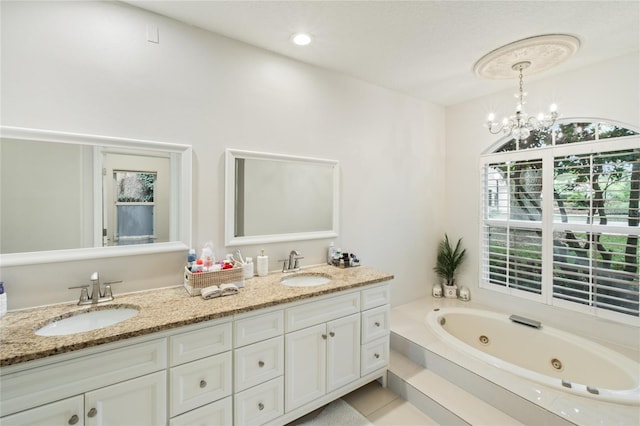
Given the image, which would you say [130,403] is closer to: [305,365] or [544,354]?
[305,365]

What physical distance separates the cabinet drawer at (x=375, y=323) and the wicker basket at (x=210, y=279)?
95 centimetres

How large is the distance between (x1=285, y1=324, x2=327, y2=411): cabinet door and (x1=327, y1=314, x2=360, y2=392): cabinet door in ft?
0.16

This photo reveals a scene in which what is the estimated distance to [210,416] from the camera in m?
1.47

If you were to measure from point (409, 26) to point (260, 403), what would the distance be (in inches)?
102

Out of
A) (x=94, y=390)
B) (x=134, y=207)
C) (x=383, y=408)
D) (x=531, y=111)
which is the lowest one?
(x=383, y=408)

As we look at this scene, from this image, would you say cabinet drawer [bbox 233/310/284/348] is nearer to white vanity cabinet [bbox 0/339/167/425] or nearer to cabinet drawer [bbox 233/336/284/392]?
cabinet drawer [bbox 233/336/284/392]

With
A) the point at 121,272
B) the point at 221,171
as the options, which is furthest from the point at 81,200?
the point at 221,171

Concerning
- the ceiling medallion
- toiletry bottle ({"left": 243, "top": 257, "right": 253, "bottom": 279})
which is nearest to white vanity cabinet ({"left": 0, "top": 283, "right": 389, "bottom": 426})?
toiletry bottle ({"left": 243, "top": 257, "right": 253, "bottom": 279})

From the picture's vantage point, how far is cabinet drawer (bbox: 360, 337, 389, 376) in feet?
6.90

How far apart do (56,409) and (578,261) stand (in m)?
3.71

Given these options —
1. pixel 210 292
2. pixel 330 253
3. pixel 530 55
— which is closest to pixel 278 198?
pixel 330 253

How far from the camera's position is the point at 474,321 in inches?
117

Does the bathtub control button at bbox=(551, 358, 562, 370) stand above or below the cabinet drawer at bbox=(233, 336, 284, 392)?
below

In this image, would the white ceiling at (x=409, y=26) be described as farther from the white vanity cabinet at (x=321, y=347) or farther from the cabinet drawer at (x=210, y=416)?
the cabinet drawer at (x=210, y=416)
